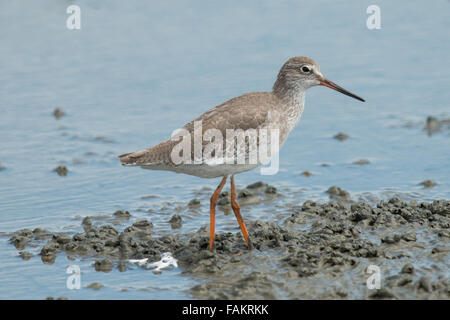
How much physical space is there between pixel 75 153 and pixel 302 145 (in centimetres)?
367

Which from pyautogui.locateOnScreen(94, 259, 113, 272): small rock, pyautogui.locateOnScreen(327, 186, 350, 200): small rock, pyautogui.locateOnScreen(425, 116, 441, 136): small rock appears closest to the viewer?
pyautogui.locateOnScreen(94, 259, 113, 272): small rock

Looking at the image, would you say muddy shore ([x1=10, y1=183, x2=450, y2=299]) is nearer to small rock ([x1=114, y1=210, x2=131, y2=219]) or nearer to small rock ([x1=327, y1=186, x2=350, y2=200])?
small rock ([x1=114, y1=210, x2=131, y2=219])

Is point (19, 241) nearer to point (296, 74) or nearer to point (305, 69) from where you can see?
point (296, 74)

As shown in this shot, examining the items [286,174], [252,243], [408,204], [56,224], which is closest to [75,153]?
[56,224]

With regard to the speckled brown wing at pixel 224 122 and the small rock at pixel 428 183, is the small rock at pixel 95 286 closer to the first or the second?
the speckled brown wing at pixel 224 122

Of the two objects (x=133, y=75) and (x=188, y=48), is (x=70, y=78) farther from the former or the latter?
(x=188, y=48)

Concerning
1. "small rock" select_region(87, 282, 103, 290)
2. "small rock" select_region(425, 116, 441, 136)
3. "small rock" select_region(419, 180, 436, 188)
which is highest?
→ "small rock" select_region(425, 116, 441, 136)

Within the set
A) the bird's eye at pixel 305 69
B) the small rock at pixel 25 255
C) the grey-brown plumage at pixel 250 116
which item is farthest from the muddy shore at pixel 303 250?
the bird's eye at pixel 305 69

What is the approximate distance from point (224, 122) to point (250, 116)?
12.1 inches

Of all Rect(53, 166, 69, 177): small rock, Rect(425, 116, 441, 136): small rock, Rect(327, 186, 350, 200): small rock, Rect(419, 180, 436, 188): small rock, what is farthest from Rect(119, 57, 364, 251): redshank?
Rect(425, 116, 441, 136): small rock

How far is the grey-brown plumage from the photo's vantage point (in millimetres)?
8742

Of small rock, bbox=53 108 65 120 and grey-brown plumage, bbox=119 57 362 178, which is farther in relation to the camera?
small rock, bbox=53 108 65 120

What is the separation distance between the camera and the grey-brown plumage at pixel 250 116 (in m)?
8.74

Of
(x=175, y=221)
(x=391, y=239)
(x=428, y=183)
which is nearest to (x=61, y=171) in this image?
(x=175, y=221)
